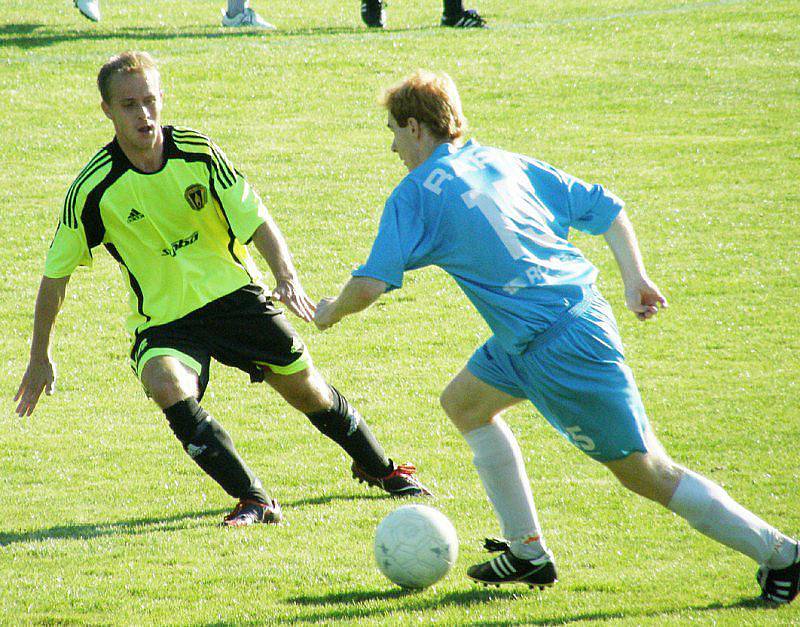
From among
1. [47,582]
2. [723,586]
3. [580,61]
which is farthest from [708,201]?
[47,582]

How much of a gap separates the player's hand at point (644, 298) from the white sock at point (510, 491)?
789 mm

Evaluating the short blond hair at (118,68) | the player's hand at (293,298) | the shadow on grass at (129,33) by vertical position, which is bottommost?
the shadow on grass at (129,33)

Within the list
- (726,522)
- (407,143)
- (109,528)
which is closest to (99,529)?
(109,528)

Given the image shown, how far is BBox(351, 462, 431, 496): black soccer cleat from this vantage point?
620 centimetres

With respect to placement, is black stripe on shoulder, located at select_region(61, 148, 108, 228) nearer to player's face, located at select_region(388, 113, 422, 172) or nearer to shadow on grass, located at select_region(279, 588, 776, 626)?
player's face, located at select_region(388, 113, 422, 172)

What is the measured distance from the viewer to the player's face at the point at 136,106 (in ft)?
Answer: 18.0

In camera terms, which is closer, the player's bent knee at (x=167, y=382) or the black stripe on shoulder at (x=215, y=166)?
the player's bent knee at (x=167, y=382)

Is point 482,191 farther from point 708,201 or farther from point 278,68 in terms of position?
point 278,68

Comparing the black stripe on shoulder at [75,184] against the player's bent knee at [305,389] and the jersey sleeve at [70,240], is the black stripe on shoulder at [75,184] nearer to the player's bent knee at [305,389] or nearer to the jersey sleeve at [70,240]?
the jersey sleeve at [70,240]

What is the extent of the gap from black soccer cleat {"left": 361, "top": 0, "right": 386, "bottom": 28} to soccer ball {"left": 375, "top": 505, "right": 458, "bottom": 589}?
15614 millimetres

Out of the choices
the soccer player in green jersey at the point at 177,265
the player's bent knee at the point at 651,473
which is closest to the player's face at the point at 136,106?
the soccer player in green jersey at the point at 177,265

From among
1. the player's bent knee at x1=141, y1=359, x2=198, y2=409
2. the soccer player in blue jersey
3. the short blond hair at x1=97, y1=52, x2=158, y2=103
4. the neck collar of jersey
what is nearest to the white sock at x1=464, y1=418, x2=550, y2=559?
the soccer player in blue jersey

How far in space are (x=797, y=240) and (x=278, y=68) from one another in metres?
Answer: 8.73

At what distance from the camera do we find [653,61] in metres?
18.1
